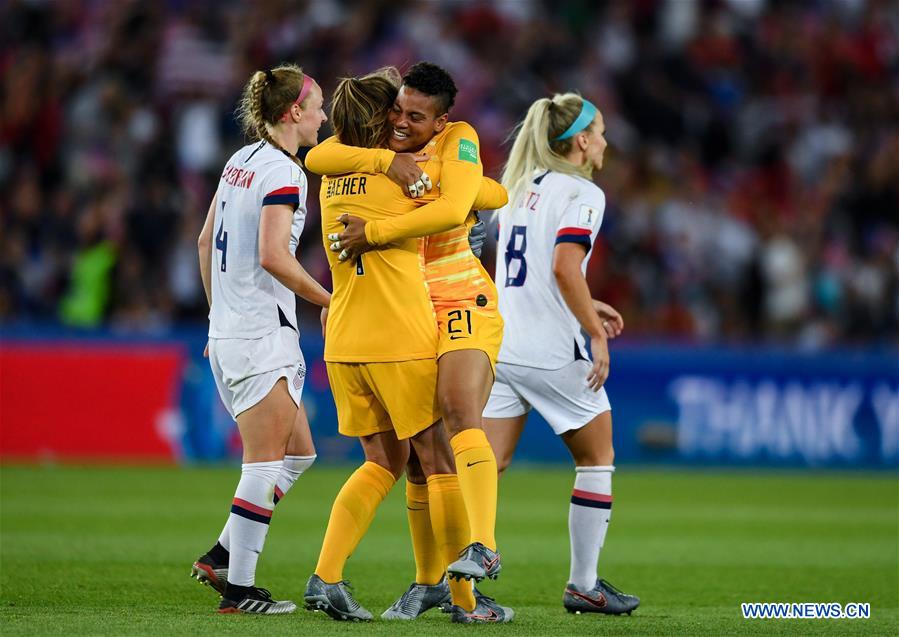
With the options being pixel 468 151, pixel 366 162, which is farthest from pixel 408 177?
pixel 468 151

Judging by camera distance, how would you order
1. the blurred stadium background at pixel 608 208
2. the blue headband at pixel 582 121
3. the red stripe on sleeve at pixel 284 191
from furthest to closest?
1. the blurred stadium background at pixel 608 208
2. the blue headband at pixel 582 121
3. the red stripe on sleeve at pixel 284 191

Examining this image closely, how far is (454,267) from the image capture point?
650 centimetres

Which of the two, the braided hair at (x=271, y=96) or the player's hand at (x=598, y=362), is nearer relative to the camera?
the braided hair at (x=271, y=96)

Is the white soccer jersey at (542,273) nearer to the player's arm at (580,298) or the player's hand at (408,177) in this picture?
the player's arm at (580,298)

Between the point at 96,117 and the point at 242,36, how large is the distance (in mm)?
2307

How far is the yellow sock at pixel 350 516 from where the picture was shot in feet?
20.8

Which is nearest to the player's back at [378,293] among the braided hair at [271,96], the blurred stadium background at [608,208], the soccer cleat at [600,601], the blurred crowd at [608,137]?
the braided hair at [271,96]

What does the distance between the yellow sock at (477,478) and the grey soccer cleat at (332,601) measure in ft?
2.13

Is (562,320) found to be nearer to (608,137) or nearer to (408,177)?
(408,177)

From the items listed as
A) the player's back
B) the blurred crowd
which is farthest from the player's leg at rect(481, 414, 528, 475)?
the blurred crowd

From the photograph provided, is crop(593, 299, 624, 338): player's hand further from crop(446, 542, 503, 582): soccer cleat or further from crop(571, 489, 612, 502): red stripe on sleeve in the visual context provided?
crop(446, 542, 503, 582): soccer cleat

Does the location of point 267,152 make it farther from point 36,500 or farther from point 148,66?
point 148,66

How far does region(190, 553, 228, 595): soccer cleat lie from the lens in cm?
683

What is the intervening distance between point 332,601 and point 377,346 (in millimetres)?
1145
